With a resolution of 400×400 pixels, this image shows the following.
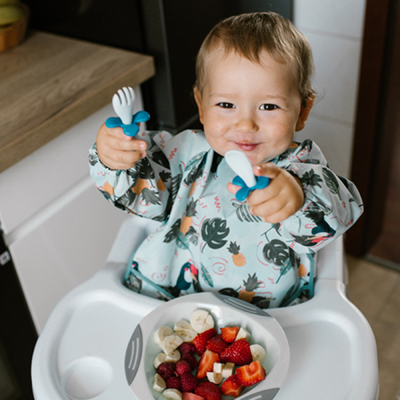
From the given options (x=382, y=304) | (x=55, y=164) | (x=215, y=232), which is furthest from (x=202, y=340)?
(x=382, y=304)

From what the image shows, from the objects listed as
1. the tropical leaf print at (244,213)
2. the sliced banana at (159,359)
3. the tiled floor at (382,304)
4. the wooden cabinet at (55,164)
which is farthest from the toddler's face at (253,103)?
the tiled floor at (382,304)

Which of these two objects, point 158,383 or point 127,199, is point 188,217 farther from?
point 158,383

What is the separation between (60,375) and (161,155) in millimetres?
262

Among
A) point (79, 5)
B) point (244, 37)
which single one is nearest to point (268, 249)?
point (244, 37)

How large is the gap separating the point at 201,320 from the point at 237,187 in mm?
203

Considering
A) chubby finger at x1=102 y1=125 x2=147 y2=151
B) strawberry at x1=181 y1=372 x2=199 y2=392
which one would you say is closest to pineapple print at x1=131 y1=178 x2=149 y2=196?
chubby finger at x1=102 y1=125 x2=147 y2=151

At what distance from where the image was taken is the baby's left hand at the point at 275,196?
15.1 inches

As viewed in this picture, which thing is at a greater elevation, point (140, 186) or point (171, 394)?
point (140, 186)

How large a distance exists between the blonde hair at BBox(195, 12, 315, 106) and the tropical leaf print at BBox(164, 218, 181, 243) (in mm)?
239

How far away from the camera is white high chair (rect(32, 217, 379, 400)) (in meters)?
0.47

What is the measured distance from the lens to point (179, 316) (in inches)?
20.6

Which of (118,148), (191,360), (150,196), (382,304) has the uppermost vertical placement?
(118,148)

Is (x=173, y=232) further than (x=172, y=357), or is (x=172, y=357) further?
(x=173, y=232)

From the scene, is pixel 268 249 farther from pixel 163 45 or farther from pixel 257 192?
pixel 163 45
